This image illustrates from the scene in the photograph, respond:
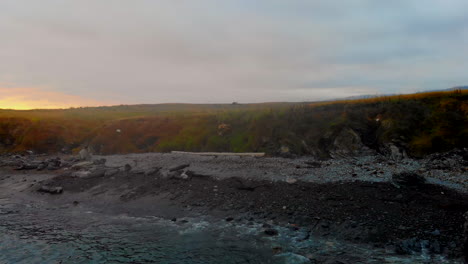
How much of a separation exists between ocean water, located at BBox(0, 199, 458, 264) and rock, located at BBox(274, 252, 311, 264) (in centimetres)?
3

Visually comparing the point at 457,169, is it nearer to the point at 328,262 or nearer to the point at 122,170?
the point at 328,262

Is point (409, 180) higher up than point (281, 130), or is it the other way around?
point (281, 130)

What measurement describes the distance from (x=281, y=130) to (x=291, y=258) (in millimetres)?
22480

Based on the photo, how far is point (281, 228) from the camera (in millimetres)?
13078

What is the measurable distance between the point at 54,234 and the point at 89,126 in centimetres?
3891

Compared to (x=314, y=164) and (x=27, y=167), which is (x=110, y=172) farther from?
(x=314, y=164)

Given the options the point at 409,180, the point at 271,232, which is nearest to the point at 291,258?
the point at 271,232

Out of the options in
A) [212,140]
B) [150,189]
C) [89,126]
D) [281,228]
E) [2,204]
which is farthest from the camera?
[89,126]

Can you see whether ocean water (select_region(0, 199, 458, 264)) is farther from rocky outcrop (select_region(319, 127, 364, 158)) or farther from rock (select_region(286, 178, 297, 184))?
rocky outcrop (select_region(319, 127, 364, 158))

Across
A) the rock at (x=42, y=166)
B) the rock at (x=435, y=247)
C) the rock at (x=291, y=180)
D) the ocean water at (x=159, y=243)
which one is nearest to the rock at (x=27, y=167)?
the rock at (x=42, y=166)

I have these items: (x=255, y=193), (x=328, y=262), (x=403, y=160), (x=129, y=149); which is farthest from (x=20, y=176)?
(x=403, y=160)

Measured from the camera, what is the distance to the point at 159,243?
12250 mm

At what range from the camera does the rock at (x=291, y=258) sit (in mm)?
10203

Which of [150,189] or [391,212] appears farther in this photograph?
[150,189]
